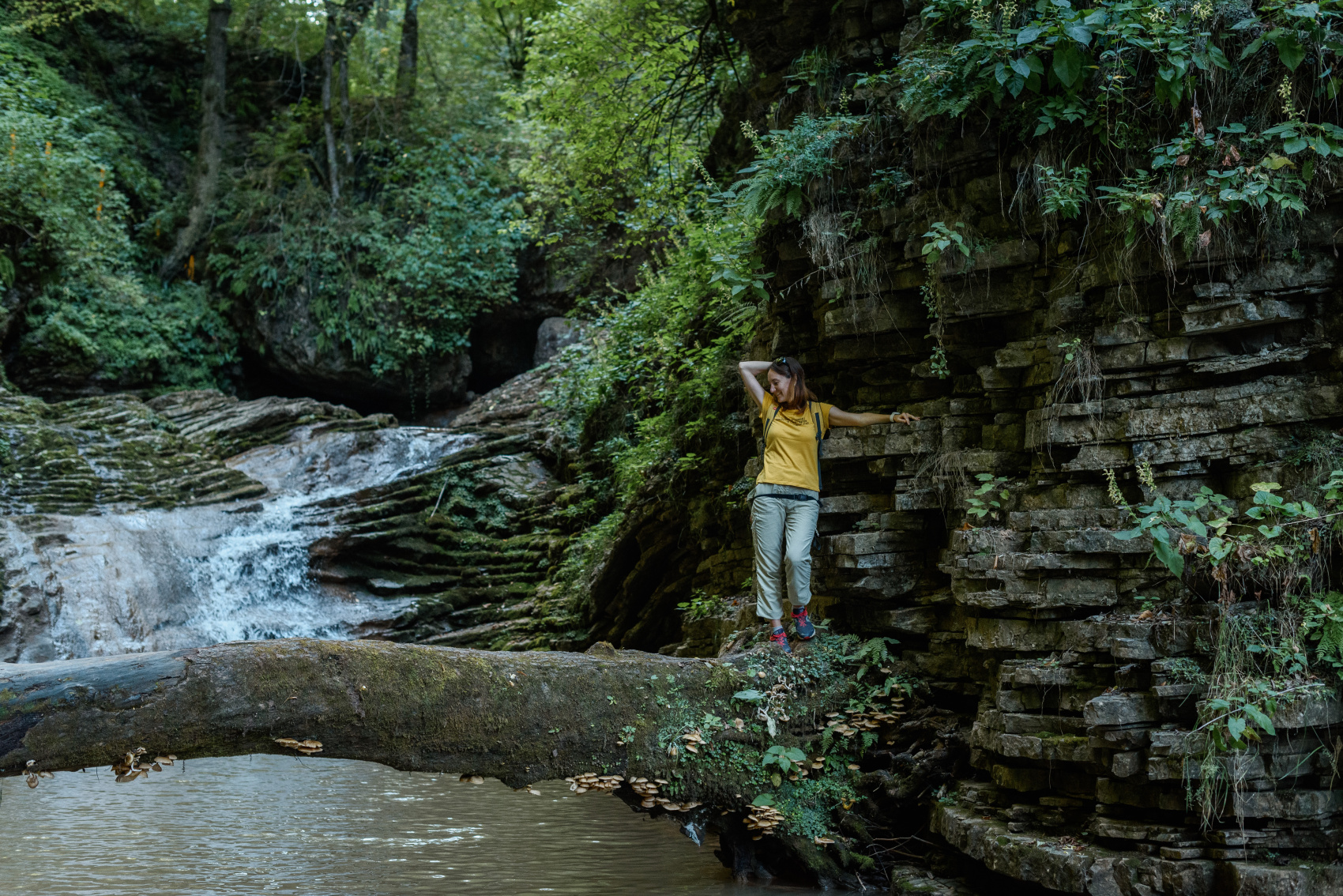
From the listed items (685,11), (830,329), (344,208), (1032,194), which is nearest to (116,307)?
(344,208)

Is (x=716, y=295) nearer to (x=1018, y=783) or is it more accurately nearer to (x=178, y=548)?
(x=1018, y=783)

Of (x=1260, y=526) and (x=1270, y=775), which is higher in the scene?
(x=1260, y=526)

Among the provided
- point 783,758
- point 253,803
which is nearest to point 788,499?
point 783,758

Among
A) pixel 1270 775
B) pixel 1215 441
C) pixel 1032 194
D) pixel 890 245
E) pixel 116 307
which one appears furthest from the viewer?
pixel 116 307

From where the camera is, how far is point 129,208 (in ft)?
66.8

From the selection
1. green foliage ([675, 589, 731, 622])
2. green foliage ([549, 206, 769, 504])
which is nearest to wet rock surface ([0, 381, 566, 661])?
green foliage ([549, 206, 769, 504])

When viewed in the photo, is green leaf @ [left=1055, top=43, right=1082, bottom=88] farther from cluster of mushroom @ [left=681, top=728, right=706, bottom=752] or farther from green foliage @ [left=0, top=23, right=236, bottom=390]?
green foliage @ [left=0, top=23, right=236, bottom=390]

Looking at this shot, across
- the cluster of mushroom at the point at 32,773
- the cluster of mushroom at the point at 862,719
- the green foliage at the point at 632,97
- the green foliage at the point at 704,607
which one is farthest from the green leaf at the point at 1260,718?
the green foliage at the point at 632,97

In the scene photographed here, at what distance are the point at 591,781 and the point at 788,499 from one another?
6.80ft

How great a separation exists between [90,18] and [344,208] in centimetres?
723

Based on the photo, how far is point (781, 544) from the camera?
623 cm

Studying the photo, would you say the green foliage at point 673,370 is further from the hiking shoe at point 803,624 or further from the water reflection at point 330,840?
the water reflection at point 330,840

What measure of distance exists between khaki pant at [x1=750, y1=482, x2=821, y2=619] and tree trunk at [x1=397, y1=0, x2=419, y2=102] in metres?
19.7

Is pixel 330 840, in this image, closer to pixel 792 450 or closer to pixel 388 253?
pixel 792 450
